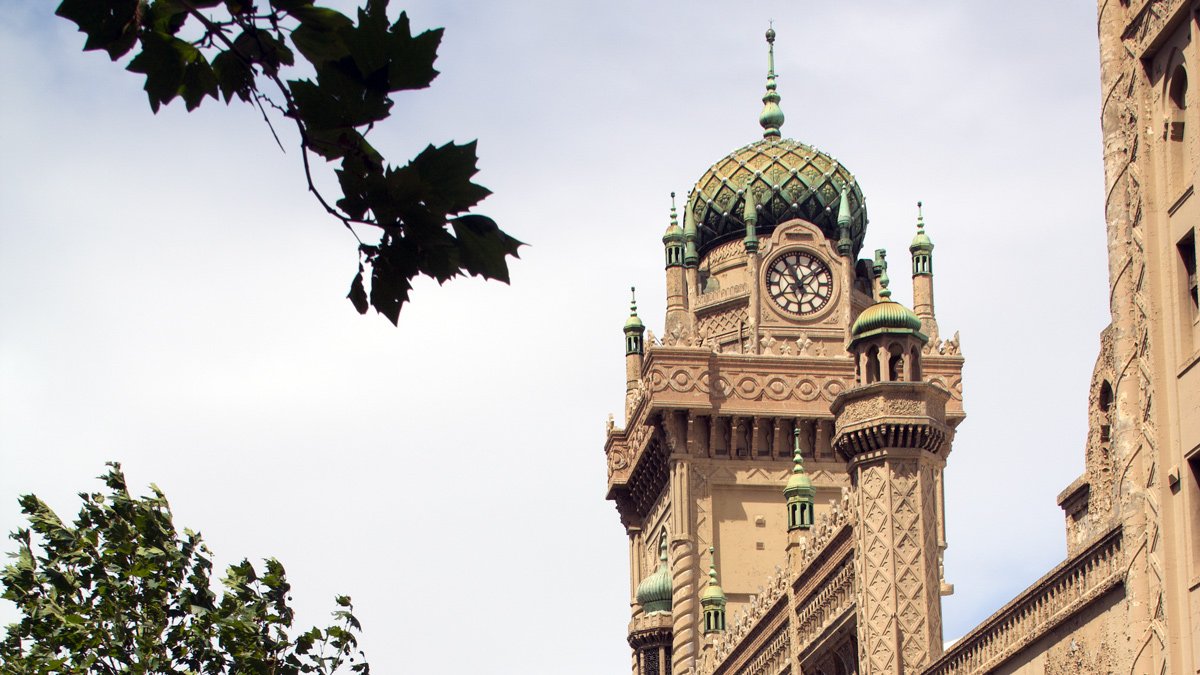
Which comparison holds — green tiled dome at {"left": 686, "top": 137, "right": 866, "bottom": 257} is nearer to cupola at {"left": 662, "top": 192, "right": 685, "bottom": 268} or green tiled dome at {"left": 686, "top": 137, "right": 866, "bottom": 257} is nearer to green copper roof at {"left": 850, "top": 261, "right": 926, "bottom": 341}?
cupola at {"left": 662, "top": 192, "right": 685, "bottom": 268}

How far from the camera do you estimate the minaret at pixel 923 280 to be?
57562 mm

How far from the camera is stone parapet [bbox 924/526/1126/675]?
882 inches

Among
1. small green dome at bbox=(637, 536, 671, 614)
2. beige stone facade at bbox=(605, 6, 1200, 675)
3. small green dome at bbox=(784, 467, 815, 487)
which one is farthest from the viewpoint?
small green dome at bbox=(637, 536, 671, 614)

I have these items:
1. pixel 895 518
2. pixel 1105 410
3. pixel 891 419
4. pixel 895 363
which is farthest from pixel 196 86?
Result: pixel 895 363

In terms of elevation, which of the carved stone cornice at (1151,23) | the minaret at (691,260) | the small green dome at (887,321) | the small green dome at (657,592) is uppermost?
the minaret at (691,260)

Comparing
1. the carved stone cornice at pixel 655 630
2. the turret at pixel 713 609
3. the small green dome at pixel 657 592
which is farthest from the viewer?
the small green dome at pixel 657 592

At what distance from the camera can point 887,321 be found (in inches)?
1302

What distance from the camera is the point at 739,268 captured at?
5956 centimetres

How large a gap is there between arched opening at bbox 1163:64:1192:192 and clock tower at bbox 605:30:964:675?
31.8m

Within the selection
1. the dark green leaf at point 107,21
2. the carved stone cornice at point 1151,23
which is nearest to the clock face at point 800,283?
the carved stone cornice at point 1151,23

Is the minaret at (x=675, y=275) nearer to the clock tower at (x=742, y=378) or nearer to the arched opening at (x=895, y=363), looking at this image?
the clock tower at (x=742, y=378)

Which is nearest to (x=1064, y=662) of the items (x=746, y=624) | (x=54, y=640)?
(x=54, y=640)

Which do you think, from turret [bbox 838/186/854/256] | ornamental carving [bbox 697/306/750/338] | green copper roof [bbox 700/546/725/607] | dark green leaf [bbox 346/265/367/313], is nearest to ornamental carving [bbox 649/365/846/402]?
ornamental carving [bbox 697/306/750/338]

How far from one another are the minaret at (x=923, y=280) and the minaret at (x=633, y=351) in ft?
27.2
